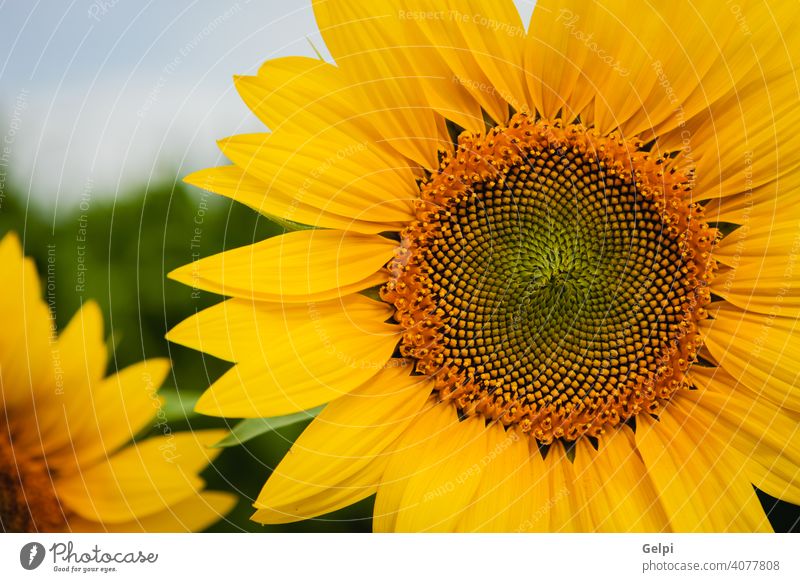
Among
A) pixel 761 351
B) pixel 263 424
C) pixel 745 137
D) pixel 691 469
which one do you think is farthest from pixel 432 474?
pixel 745 137

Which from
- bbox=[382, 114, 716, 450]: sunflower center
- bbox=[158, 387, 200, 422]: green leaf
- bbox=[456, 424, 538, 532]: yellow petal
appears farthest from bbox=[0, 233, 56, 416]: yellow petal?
bbox=[456, 424, 538, 532]: yellow petal

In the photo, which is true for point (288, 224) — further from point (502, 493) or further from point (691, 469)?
point (691, 469)

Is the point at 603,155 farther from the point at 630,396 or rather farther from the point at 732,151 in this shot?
the point at 630,396

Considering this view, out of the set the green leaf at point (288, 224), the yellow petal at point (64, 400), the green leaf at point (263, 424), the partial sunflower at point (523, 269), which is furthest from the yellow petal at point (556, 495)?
the yellow petal at point (64, 400)

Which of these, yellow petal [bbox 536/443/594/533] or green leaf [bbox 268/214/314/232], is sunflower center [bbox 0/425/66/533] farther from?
yellow petal [bbox 536/443/594/533]

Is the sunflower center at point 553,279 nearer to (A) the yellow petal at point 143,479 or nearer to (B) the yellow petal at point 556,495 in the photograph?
(B) the yellow petal at point 556,495
